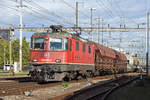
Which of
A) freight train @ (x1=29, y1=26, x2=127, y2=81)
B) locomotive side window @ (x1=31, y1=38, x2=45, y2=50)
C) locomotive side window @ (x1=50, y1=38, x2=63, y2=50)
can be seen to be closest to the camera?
freight train @ (x1=29, y1=26, x2=127, y2=81)

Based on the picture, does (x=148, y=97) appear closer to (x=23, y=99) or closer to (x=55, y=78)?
(x=23, y=99)

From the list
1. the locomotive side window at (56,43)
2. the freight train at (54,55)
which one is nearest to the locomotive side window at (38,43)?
the freight train at (54,55)

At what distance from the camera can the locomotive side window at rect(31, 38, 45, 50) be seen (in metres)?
15.8

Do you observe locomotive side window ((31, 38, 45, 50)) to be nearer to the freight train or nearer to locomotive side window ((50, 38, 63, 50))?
the freight train

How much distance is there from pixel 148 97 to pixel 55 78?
826cm

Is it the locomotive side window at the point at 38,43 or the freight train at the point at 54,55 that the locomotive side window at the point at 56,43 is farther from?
the locomotive side window at the point at 38,43

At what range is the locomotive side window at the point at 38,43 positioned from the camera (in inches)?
624

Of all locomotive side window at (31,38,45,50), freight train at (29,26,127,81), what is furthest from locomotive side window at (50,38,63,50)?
locomotive side window at (31,38,45,50)

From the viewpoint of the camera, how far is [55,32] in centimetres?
1644

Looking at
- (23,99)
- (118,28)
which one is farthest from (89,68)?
(118,28)

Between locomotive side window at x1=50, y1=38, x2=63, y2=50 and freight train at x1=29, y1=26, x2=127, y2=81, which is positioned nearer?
freight train at x1=29, y1=26, x2=127, y2=81

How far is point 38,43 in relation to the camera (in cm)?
1605

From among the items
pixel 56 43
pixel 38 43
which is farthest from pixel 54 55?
pixel 38 43

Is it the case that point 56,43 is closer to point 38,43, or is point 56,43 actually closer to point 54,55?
point 54,55
